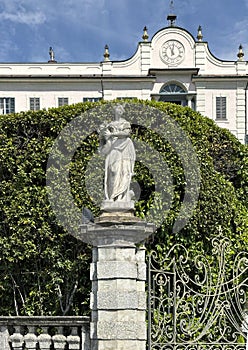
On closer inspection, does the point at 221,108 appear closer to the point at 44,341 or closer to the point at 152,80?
the point at 152,80

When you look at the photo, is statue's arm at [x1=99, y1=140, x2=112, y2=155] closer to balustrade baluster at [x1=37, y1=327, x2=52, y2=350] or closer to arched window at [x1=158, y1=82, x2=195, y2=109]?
balustrade baluster at [x1=37, y1=327, x2=52, y2=350]

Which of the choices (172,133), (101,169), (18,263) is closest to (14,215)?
(18,263)

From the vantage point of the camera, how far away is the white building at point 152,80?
81.4 ft

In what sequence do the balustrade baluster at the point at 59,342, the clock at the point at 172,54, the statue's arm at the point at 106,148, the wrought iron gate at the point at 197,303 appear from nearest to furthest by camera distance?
1. the statue's arm at the point at 106,148
2. the wrought iron gate at the point at 197,303
3. the balustrade baluster at the point at 59,342
4. the clock at the point at 172,54

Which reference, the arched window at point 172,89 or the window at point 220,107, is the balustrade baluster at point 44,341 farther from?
the window at point 220,107

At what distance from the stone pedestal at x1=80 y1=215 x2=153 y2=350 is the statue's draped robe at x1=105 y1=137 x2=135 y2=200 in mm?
434

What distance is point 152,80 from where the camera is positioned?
24828mm

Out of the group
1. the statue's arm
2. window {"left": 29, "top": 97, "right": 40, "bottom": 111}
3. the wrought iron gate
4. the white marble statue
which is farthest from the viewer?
window {"left": 29, "top": 97, "right": 40, "bottom": 111}

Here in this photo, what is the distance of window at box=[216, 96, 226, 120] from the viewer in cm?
2522

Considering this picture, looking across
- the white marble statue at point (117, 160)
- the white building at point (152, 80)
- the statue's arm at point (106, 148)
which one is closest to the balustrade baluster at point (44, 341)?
the white marble statue at point (117, 160)

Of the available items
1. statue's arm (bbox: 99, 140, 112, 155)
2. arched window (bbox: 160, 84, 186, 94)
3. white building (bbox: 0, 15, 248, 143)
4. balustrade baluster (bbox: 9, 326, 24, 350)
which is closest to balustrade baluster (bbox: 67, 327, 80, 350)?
balustrade baluster (bbox: 9, 326, 24, 350)

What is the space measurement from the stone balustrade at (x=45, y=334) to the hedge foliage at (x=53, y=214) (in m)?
3.97

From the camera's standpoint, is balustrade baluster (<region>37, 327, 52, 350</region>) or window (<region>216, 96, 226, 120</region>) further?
window (<region>216, 96, 226, 120</region>)

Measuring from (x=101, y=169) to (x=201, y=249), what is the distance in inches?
116
